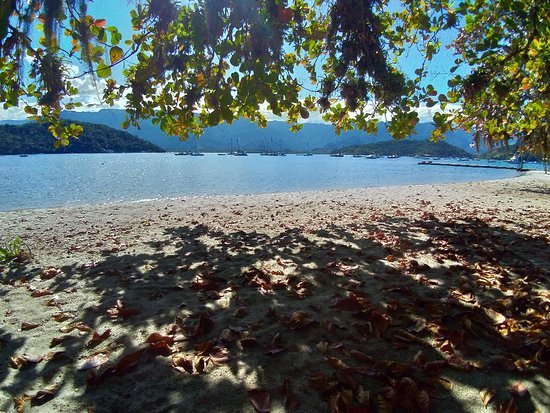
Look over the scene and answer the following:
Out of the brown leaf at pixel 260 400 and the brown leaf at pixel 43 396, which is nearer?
the brown leaf at pixel 260 400

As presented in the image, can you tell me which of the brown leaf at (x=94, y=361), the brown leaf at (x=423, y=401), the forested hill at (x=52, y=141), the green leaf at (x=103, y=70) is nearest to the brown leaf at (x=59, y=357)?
the brown leaf at (x=94, y=361)

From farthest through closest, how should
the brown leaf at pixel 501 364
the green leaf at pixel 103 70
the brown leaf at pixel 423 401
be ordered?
1. the green leaf at pixel 103 70
2. the brown leaf at pixel 501 364
3. the brown leaf at pixel 423 401

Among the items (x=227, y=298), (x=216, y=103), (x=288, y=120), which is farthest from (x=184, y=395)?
(x=288, y=120)

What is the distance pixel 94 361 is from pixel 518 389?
11.8 ft

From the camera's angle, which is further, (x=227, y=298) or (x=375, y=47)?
(x=375, y=47)

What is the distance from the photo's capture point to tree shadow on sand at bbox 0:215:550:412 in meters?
2.67

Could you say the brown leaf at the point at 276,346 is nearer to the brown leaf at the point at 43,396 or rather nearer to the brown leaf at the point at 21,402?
the brown leaf at the point at 43,396

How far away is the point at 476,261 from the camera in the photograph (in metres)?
5.95

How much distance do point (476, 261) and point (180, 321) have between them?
5023mm

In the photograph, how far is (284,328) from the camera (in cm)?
367

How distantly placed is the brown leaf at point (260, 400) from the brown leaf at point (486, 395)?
158 centimetres

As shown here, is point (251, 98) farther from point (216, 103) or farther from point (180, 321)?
point (180, 321)

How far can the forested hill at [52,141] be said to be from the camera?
136m

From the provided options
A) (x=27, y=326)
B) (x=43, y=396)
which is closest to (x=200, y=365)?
(x=43, y=396)
